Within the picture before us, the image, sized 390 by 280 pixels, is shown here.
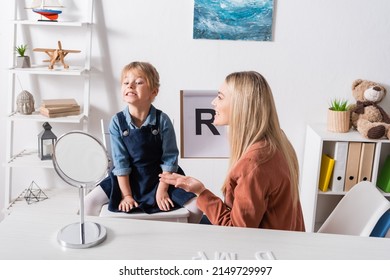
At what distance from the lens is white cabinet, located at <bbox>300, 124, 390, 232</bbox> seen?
269cm

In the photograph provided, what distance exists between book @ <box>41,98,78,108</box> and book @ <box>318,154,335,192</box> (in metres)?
1.55

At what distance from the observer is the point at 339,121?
2.74m

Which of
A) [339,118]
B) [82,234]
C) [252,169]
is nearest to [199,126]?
[252,169]

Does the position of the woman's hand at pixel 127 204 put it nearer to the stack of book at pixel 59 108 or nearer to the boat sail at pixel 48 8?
the stack of book at pixel 59 108

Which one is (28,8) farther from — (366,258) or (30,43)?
(366,258)

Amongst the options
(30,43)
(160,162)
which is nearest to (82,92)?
(30,43)

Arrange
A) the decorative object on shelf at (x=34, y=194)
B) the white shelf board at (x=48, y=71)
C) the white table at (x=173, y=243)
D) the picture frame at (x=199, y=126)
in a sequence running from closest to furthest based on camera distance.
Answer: the white table at (x=173, y=243)
the picture frame at (x=199, y=126)
the white shelf board at (x=48, y=71)
the decorative object on shelf at (x=34, y=194)

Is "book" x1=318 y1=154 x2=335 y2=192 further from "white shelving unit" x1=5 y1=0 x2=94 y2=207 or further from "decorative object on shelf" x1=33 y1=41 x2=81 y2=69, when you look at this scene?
"decorative object on shelf" x1=33 y1=41 x2=81 y2=69

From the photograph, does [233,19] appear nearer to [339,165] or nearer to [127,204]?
[339,165]

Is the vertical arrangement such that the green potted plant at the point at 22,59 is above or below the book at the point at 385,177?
above

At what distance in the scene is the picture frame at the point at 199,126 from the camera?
1.71 m

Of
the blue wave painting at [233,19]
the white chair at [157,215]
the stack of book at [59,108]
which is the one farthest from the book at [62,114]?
the white chair at [157,215]

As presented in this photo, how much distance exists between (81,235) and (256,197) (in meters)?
0.53

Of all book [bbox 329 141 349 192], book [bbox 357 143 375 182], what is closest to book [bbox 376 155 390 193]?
book [bbox 357 143 375 182]
